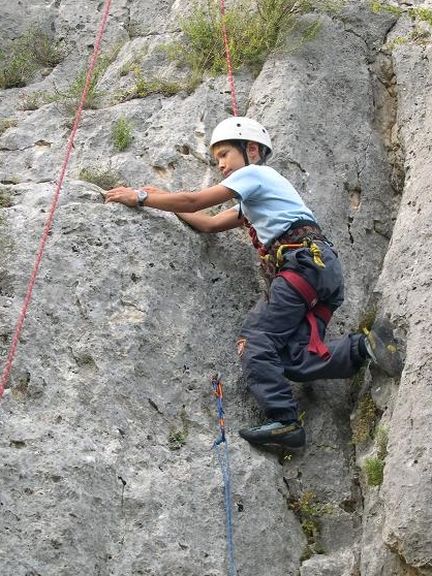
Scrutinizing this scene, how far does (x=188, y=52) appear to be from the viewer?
9.55 metres

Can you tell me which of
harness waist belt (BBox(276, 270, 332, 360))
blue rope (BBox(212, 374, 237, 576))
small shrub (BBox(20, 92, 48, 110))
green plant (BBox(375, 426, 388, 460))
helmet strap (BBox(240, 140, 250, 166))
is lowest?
blue rope (BBox(212, 374, 237, 576))

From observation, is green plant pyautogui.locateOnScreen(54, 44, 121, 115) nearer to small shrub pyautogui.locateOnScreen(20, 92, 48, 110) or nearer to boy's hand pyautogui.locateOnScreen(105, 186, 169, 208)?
small shrub pyautogui.locateOnScreen(20, 92, 48, 110)

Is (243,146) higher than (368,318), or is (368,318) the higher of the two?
(243,146)

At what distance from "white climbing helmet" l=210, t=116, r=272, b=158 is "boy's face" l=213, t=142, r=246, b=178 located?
7 centimetres

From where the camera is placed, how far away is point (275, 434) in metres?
6.73

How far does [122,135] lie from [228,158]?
1225 mm

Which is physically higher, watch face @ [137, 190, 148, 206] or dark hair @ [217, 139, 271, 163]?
dark hair @ [217, 139, 271, 163]

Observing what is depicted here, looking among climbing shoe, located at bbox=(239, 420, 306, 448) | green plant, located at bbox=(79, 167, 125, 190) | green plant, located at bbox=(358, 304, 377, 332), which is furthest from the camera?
green plant, located at bbox=(79, 167, 125, 190)

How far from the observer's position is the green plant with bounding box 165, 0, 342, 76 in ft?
30.6

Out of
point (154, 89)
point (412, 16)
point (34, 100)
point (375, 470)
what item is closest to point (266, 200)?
point (375, 470)

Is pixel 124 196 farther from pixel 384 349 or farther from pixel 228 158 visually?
pixel 384 349

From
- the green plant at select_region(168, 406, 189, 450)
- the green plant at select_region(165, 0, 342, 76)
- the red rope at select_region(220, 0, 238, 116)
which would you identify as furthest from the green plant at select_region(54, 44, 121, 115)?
the green plant at select_region(168, 406, 189, 450)

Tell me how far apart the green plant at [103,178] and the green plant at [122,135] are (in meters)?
0.49

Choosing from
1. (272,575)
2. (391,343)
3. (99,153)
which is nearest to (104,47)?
(99,153)
